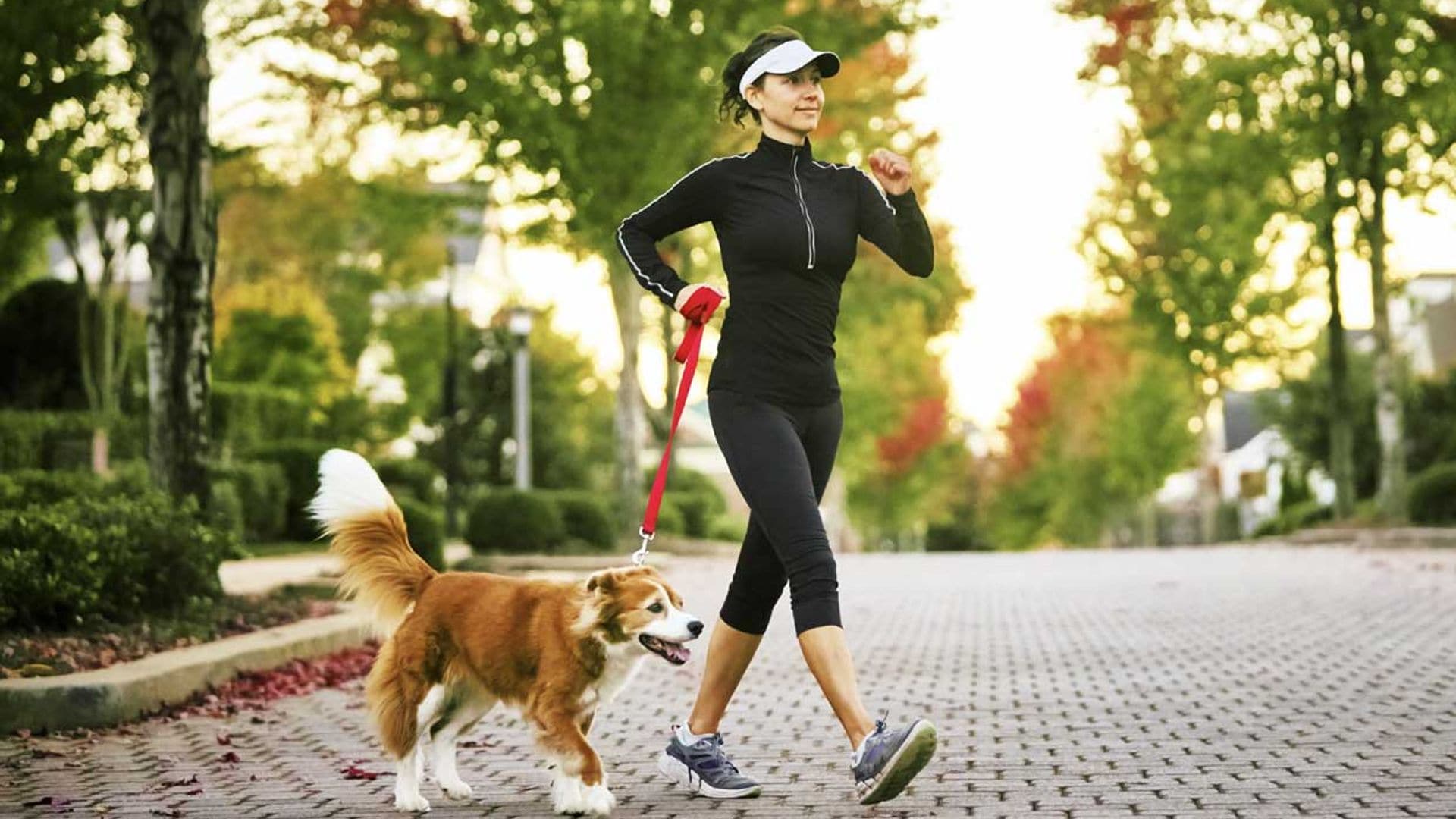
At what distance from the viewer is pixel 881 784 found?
544cm

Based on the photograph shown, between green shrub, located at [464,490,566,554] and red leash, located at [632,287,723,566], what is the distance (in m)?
18.3

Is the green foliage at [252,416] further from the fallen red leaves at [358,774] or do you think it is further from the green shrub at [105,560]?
the fallen red leaves at [358,774]

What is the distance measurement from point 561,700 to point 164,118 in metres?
8.81

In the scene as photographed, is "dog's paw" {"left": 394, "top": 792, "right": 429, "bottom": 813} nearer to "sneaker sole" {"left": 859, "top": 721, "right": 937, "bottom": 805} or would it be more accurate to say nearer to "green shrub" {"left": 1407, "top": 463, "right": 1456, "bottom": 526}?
"sneaker sole" {"left": 859, "top": 721, "right": 937, "bottom": 805}

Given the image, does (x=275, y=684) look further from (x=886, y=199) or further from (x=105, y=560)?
(x=886, y=199)

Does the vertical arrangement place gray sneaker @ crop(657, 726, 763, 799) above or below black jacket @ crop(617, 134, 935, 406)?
below

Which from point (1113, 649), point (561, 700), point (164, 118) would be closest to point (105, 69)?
point (164, 118)

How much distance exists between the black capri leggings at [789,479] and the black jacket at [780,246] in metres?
0.06

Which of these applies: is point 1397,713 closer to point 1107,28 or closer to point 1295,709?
point 1295,709

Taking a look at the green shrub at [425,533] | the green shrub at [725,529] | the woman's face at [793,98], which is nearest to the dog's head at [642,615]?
the woman's face at [793,98]

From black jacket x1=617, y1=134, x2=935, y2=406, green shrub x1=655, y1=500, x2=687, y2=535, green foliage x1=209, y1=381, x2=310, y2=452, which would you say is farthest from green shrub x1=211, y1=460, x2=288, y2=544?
black jacket x1=617, y1=134, x2=935, y2=406

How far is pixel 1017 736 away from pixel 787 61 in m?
3.24

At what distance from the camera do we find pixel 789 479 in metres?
5.82

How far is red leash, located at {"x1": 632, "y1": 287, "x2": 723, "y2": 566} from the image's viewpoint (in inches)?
230
